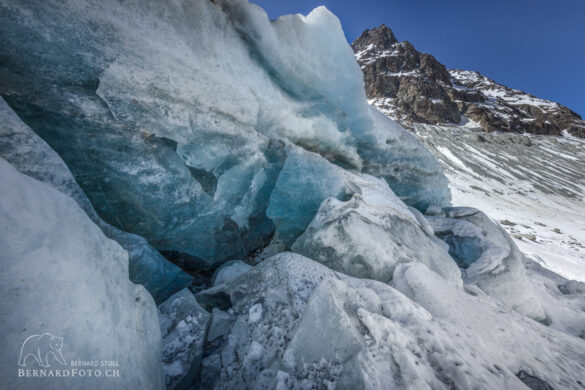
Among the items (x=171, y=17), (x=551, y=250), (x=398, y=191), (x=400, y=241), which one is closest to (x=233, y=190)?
(x=171, y=17)

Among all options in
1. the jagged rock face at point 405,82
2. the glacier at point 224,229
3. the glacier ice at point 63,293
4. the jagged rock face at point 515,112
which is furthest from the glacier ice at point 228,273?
the jagged rock face at point 515,112

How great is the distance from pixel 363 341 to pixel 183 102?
3170 millimetres

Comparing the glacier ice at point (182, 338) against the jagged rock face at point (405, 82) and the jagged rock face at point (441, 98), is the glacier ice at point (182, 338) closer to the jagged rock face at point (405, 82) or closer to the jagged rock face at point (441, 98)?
the jagged rock face at point (441, 98)

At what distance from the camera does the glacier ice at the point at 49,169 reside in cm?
160

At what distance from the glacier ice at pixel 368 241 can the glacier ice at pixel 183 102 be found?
0.62 meters

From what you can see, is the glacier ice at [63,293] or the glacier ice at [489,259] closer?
the glacier ice at [63,293]

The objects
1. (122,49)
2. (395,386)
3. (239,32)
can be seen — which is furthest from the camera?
(239,32)

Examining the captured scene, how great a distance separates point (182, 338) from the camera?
1.70 metres

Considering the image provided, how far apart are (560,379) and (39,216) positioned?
Answer: 12.1 ft

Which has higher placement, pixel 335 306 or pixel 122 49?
pixel 122 49

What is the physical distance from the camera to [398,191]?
6.20 meters

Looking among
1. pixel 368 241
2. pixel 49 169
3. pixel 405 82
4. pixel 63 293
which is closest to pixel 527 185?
pixel 368 241

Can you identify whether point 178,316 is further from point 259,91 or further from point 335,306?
point 259,91

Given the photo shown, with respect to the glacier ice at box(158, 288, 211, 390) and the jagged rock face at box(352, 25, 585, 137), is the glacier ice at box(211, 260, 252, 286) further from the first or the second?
the jagged rock face at box(352, 25, 585, 137)
